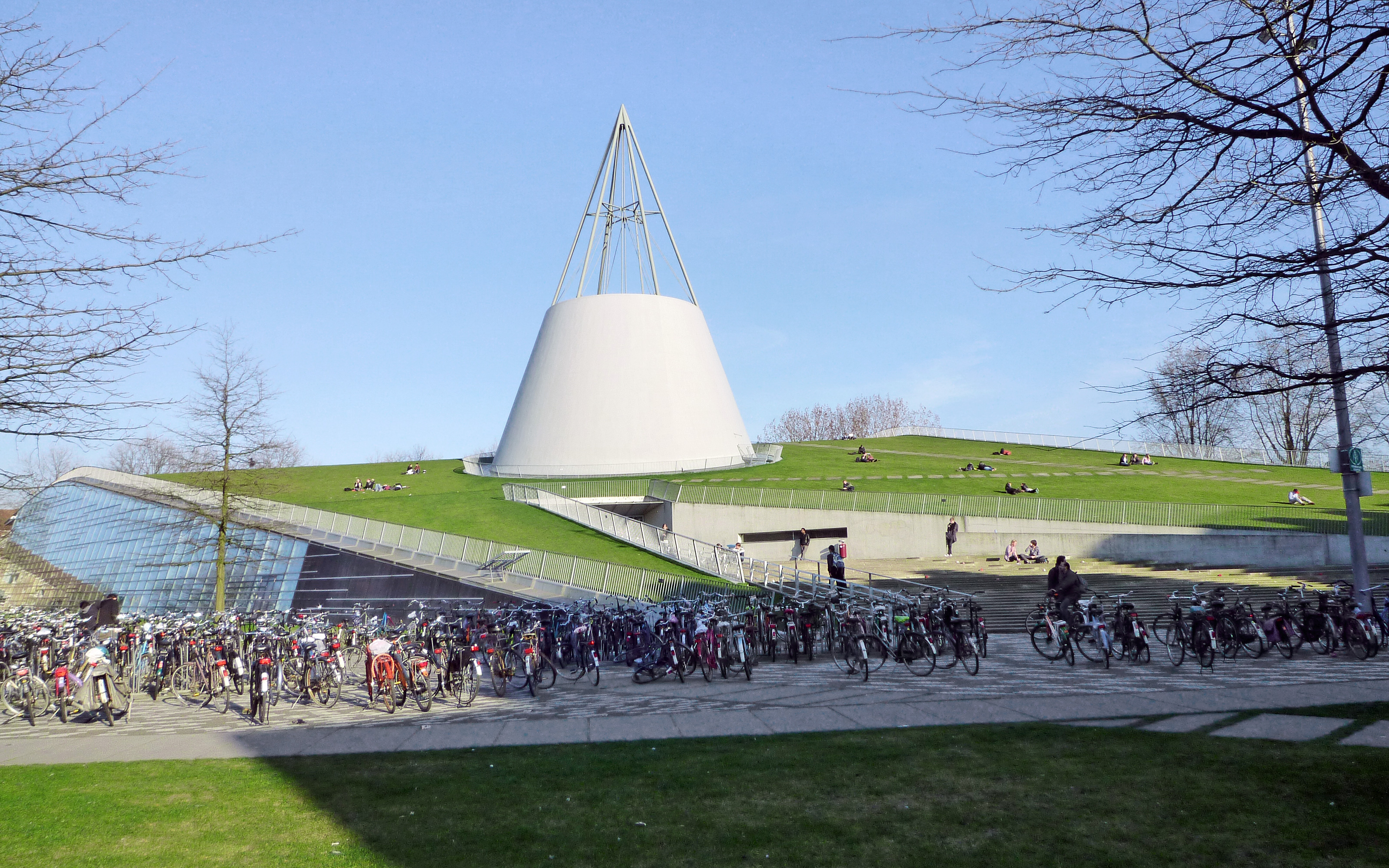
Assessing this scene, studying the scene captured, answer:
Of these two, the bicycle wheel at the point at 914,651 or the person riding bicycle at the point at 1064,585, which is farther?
the person riding bicycle at the point at 1064,585

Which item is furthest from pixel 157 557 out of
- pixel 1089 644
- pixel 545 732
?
pixel 1089 644

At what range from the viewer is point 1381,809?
5.19 metres

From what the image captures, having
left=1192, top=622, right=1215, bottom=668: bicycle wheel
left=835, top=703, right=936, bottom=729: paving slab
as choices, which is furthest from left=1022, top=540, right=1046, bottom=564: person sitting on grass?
left=835, top=703, right=936, bottom=729: paving slab

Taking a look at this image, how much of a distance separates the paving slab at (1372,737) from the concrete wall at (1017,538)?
21.6 meters

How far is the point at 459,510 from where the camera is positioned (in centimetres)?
3338

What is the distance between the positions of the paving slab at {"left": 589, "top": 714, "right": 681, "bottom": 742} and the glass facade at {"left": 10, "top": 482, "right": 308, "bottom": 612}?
15.9 meters

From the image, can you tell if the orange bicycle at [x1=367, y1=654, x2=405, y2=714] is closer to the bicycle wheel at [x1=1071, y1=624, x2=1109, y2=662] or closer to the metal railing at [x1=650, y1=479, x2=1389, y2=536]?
the bicycle wheel at [x1=1071, y1=624, x2=1109, y2=662]

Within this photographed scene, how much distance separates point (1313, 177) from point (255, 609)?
25.4 m

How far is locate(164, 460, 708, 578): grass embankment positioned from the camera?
2614cm

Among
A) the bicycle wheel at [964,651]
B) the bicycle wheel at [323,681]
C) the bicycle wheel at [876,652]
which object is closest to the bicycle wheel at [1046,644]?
the bicycle wheel at [964,651]

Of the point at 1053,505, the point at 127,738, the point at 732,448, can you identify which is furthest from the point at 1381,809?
the point at 732,448

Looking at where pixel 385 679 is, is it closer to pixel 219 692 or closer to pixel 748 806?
pixel 219 692

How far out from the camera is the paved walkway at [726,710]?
8281 mm

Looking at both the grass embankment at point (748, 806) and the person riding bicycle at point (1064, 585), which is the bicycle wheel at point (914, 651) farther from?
the grass embankment at point (748, 806)
